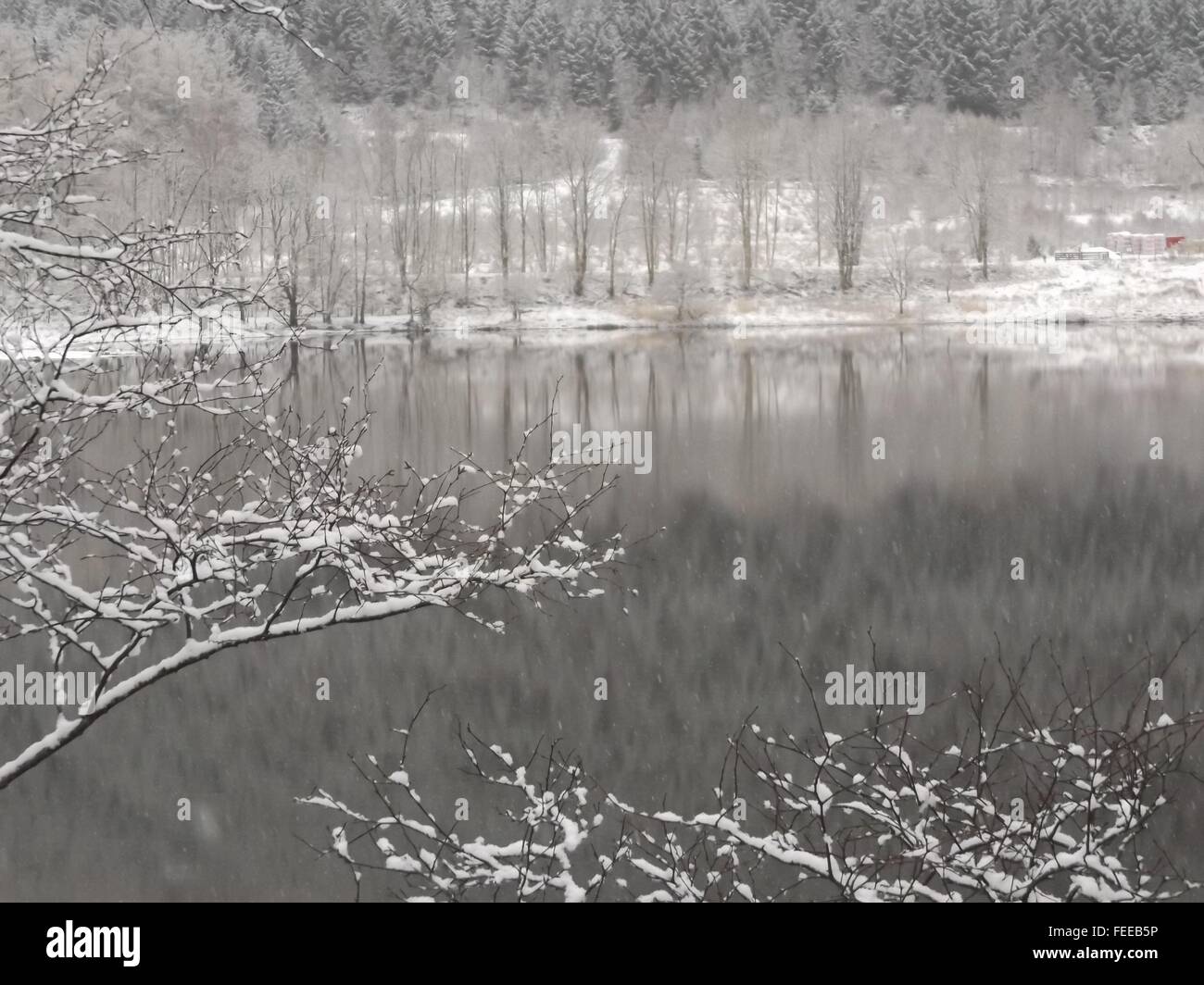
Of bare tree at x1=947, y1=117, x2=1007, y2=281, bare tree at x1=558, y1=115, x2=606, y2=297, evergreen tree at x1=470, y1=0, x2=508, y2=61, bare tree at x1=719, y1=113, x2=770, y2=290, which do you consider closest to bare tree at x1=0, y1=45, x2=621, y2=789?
bare tree at x1=558, y1=115, x2=606, y2=297

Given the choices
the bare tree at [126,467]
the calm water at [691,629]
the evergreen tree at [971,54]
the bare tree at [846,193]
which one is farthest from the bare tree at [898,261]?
the bare tree at [126,467]

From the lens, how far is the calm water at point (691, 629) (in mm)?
9273

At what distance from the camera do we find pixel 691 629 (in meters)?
13.2

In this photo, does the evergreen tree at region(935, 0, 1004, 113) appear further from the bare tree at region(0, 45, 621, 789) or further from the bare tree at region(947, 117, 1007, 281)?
the bare tree at region(0, 45, 621, 789)

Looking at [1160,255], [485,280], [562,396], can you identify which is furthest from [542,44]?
[562,396]

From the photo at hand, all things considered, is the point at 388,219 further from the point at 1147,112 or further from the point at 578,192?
the point at 1147,112

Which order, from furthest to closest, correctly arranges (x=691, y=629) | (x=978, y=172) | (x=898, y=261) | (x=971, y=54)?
(x=971, y=54), (x=978, y=172), (x=898, y=261), (x=691, y=629)

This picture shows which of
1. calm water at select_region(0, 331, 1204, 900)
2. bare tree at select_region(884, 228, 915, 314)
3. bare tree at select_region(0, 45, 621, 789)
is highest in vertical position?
bare tree at select_region(0, 45, 621, 789)

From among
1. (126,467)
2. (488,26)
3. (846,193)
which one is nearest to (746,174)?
(846,193)

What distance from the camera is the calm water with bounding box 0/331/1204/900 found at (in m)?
9.27

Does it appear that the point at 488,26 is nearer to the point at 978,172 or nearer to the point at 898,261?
the point at 978,172

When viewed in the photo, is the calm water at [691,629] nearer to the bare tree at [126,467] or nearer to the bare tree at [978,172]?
the bare tree at [126,467]

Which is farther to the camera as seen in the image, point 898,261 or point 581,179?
point 581,179

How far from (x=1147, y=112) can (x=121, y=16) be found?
209 feet
